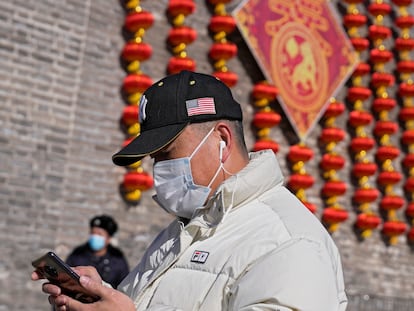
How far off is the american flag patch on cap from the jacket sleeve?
1.62 ft

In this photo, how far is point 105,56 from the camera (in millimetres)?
7590

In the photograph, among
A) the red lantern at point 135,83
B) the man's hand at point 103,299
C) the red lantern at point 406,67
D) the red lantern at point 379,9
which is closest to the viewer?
the man's hand at point 103,299

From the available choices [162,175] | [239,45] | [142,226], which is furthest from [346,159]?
[162,175]

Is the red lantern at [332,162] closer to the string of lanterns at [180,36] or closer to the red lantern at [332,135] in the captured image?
the red lantern at [332,135]

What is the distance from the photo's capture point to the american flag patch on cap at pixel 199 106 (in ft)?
7.27

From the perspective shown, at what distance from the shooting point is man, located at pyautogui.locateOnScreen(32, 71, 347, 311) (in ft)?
6.17

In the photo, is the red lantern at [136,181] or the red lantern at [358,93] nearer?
the red lantern at [136,181]

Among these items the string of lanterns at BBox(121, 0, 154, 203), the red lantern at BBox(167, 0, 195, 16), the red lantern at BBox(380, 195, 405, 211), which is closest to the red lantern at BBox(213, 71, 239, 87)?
the red lantern at BBox(167, 0, 195, 16)

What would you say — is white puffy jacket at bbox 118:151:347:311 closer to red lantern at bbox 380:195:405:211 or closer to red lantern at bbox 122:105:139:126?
red lantern at bbox 122:105:139:126

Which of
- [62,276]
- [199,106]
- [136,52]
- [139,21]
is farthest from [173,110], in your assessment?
[139,21]

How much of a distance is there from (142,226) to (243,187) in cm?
565

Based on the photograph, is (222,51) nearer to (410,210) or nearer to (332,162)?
(332,162)

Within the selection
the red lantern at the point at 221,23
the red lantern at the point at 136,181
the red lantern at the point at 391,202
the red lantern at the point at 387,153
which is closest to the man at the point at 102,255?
the red lantern at the point at 136,181

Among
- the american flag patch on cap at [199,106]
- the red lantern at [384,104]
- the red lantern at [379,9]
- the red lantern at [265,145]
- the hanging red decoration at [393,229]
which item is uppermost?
the american flag patch on cap at [199,106]
